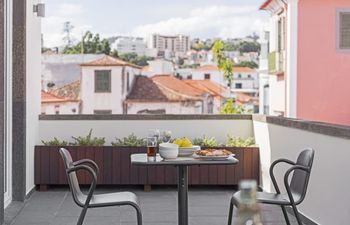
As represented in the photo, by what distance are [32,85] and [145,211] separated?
7.70 feet

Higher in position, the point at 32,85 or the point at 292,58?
the point at 292,58

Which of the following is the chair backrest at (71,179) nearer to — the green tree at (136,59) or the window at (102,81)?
the window at (102,81)

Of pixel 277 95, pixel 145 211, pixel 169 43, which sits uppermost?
pixel 169 43

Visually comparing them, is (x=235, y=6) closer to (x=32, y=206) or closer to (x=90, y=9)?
(x=90, y=9)

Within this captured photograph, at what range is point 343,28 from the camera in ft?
54.6

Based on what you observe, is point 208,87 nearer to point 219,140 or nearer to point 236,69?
point 236,69

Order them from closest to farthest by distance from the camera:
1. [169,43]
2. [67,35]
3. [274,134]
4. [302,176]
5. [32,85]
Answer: [302,176] < [274,134] < [32,85] < [67,35] < [169,43]

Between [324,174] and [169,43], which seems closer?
[324,174]

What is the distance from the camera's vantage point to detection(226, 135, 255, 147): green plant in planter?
8.34 metres

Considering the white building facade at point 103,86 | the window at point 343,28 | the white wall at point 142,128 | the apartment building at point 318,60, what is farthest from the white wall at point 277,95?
the white building facade at point 103,86

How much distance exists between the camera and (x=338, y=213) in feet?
16.8

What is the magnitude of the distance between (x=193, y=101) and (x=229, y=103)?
18669 mm

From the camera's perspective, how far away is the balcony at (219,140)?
210 inches

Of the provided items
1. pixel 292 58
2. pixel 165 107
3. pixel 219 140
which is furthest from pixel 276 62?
pixel 165 107
